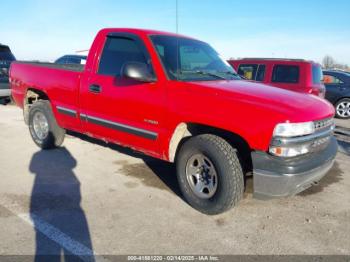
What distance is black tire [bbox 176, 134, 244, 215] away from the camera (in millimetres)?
3449

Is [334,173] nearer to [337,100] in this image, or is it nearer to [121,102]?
[121,102]

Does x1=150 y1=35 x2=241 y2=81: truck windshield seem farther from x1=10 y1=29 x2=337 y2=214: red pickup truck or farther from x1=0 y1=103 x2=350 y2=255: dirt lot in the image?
x1=0 y1=103 x2=350 y2=255: dirt lot

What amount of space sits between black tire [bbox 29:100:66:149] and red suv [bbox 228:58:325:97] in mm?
4622

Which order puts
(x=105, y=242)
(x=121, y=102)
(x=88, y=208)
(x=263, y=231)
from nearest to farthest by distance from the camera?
(x=105, y=242), (x=263, y=231), (x=88, y=208), (x=121, y=102)

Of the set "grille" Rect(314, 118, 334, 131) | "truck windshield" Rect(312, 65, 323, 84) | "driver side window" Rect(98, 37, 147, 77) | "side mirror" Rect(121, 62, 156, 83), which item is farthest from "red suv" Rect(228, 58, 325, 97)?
"side mirror" Rect(121, 62, 156, 83)

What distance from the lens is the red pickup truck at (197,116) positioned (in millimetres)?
3242

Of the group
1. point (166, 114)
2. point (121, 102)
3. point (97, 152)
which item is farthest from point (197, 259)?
point (97, 152)

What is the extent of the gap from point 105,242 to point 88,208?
0.76 m

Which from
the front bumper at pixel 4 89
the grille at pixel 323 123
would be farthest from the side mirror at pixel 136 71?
the front bumper at pixel 4 89

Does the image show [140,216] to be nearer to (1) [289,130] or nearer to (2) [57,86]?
(1) [289,130]

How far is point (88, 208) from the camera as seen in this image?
12.4ft

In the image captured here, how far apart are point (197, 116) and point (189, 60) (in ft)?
3.49

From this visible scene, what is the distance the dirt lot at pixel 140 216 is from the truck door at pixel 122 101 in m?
0.63

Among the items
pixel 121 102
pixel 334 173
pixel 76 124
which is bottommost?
pixel 334 173
